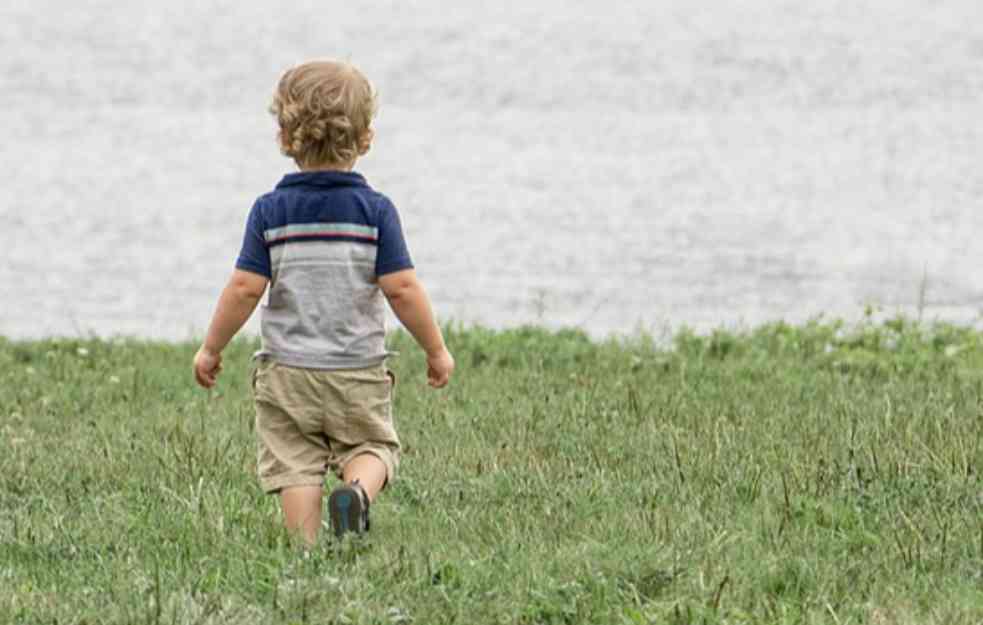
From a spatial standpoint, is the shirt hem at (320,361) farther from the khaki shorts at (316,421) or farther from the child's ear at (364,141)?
the child's ear at (364,141)

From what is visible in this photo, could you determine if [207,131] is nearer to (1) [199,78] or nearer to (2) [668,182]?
(1) [199,78]

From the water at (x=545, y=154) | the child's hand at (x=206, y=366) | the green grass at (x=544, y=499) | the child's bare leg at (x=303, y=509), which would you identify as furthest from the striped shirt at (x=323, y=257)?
the water at (x=545, y=154)

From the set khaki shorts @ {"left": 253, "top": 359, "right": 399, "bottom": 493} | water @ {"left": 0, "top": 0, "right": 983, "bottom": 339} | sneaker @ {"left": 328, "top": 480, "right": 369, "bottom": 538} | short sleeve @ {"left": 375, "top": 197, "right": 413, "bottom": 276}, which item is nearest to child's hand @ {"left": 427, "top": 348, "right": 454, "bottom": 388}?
khaki shorts @ {"left": 253, "top": 359, "right": 399, "bottom": 493}

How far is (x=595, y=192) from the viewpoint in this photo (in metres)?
16.1

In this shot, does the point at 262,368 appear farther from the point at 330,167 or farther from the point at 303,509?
the point at 330,167

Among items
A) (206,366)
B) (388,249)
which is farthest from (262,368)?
(388,249)

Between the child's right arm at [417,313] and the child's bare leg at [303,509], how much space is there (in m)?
0.51

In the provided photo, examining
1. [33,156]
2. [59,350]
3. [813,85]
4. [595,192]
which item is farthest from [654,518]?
[813,85]

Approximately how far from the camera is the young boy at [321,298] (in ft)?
18.1

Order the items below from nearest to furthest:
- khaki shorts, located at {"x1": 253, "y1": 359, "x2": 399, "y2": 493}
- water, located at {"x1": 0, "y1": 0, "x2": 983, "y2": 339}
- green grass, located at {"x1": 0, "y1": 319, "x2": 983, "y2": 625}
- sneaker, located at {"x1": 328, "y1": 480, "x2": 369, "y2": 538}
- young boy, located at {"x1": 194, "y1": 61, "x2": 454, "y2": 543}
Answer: green grass, located at {"x1": 0, "y1": 319, "x2": 983, "y2": 625} → sneaker, located at {"x1": 328, "y1": 480, "x2": 369, "y2": 538} → young boy, located at {"x1": 194, "y1": 61, "x2": 454, "y2": 543} → khaki shorts, located at {"x1": 253, "y1": 359, "x2": 399, "y2": 493} → water, located at {"x1": 0, "y1": 0, "x2": 983, "y2": 339}

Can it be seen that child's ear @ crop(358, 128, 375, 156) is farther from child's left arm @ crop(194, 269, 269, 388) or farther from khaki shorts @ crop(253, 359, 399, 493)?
khaki shorts @ crop(253, 359, 399, 493)

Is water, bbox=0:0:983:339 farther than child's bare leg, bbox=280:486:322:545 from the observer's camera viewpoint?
Yes

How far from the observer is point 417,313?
5.59 metres

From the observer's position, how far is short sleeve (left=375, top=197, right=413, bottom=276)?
18.2ft
